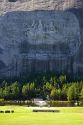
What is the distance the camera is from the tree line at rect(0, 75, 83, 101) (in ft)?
269

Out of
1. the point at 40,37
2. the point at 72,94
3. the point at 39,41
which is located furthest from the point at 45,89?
the point at 40,37

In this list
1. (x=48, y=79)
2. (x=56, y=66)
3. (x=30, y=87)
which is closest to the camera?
(x=30, y=87)

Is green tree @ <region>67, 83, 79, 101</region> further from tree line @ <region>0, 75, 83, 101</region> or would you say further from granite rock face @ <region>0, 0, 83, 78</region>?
granite rock face @ <region>0, 0, 83, 78</region>

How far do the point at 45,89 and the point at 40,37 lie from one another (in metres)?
20.2

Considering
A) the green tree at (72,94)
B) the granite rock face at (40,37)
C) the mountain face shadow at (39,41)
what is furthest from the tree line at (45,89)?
the granite rock face at (40,37)

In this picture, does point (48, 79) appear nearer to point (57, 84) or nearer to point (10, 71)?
point (57, 84)

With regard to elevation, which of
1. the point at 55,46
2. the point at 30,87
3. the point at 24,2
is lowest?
the point at 30,87

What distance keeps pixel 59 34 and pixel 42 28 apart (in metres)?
4.72

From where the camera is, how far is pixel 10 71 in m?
103

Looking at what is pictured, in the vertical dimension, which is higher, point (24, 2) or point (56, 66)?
point (24, 2)

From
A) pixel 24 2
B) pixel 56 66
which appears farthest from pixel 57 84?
pixel 24 2

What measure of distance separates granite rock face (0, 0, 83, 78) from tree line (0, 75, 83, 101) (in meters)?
6.89

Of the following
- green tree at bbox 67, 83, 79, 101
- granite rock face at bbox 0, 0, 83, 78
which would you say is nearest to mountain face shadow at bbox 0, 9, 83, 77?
granite rock face at bbox 0, 0, 83, 78

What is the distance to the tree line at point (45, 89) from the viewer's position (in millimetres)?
81875
